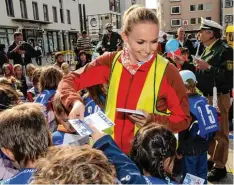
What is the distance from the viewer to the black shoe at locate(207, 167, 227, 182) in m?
3.59

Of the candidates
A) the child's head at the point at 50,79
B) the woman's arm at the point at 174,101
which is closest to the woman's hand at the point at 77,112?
the woman's arm at the point at 174,101

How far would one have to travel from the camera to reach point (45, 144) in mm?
1730

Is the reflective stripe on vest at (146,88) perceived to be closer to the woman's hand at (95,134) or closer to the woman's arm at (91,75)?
the woman's arm at (91,75)

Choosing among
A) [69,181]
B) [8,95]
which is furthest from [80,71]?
[8,95]

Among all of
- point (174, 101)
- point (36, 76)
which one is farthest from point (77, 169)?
point (36, 76)

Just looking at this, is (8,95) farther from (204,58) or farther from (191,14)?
(191,14)

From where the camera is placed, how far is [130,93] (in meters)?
1.90

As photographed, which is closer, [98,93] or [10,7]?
[98,93]

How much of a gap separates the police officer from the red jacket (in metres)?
1.81

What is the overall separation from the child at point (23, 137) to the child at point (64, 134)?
0.41 metres

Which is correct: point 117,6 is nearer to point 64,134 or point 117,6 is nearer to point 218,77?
point 218,77

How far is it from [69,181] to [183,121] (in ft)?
3.07

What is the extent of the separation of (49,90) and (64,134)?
4.64 ft

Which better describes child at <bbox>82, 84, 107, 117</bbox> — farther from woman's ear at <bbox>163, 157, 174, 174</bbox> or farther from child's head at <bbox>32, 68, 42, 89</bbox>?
child's head at <bbox>32, 68, 42, 89</bbox>
